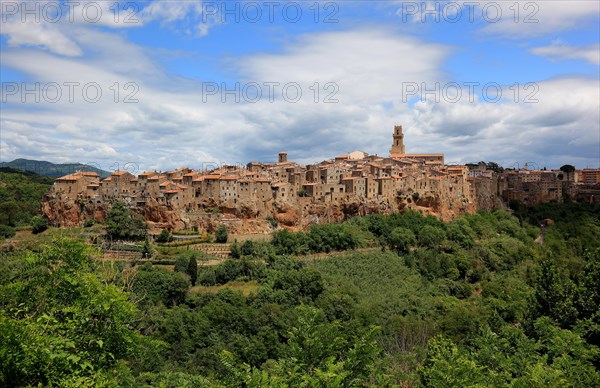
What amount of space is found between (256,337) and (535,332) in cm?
1240

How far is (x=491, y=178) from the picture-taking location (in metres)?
59.5

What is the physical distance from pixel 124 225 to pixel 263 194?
1179 cm

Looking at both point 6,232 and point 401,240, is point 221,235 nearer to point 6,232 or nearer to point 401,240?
point 401,240

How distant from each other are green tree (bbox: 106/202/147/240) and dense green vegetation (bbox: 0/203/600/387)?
6.93 metres

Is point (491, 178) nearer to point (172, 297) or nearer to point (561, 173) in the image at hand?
point (561, 173)

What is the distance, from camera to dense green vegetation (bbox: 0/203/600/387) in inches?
320

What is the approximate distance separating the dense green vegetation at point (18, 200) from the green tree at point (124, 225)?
9.51 metres

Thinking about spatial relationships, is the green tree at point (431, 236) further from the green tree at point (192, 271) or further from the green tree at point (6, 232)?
the green tree at point (6, 232)

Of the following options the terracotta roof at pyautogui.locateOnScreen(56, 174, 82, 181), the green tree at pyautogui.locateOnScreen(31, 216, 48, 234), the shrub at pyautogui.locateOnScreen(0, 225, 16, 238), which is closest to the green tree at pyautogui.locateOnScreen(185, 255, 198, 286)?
the green tree at pyautogui.locateOnScreen(31, 216, 48, 234)

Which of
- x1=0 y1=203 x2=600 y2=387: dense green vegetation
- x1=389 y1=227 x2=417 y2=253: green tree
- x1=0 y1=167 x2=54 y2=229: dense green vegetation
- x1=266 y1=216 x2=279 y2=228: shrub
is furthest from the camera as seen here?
x1=0 y1=167 x2=54 y2=229: dense green vegetation

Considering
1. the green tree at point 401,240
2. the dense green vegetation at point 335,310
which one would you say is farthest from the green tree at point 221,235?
the green tree at point 401,240

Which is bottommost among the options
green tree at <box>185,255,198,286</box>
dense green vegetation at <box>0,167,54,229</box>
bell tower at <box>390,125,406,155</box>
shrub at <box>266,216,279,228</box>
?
green tree at <box>185,255,198,286</box>

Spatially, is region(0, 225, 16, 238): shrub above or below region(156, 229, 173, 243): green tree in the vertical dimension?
above

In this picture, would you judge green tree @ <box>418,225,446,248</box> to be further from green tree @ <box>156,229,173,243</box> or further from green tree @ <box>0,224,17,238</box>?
green tree @ <box>0,224,17,238</box>
